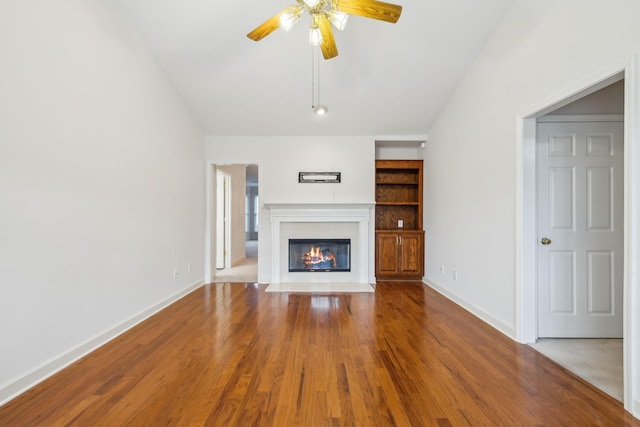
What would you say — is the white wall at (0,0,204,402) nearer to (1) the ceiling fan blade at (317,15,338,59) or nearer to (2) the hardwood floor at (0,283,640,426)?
(2) the hardwood floor at (0,283,640,426)

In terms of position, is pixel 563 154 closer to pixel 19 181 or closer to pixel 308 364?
pixel 308 364

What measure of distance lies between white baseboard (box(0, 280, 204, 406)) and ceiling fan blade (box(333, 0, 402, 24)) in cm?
319

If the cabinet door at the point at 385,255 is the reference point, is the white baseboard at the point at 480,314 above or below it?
below

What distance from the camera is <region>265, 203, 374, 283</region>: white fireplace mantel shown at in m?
4.70

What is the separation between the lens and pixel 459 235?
3686 mm

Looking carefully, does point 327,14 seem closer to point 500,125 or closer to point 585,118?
point 500,125

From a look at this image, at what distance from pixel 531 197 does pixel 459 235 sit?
121 centimetres

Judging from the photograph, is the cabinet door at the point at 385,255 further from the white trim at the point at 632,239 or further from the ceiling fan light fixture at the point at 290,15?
the ceiling fan light fixture at the point at 290,15

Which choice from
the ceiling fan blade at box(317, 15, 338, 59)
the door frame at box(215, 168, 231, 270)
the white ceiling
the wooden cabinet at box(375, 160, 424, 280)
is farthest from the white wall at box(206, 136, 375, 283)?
the ceiling fan blade at box(317, 15, 338, 59)

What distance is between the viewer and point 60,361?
207 cm

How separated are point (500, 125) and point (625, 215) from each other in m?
1.45

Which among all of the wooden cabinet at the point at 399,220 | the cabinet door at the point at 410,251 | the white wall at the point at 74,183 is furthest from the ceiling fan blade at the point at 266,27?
the cabinet door at the point at 410,251

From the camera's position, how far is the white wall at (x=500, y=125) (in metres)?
1.88

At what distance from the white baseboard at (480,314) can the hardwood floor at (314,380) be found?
0.28 ft
